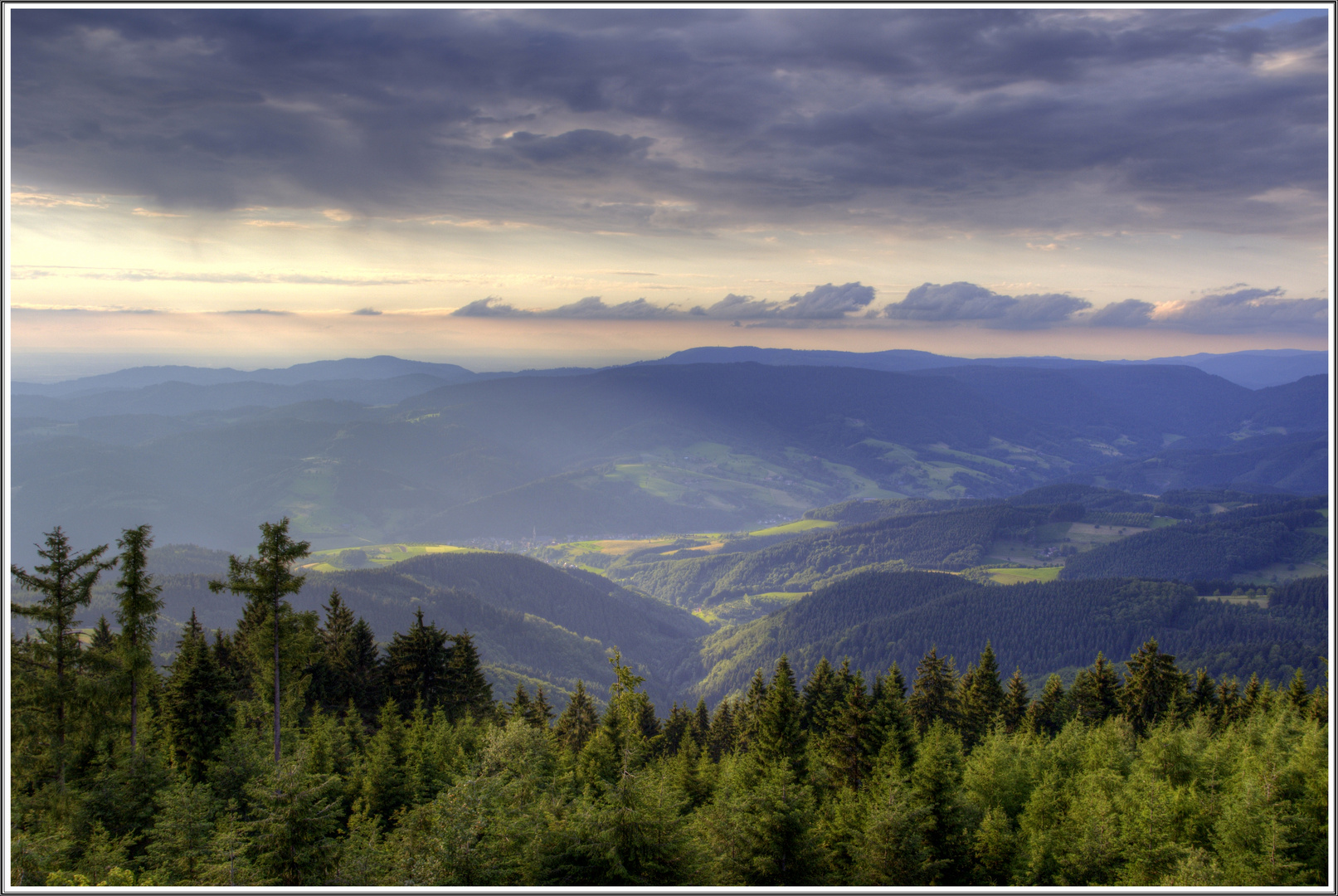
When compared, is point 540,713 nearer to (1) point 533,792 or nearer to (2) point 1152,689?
(1) point 533,792

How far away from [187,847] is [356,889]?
10617 millimetres

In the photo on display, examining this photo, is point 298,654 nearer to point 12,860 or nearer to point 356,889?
point 12,860

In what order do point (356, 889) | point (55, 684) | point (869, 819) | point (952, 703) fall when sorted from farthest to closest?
1. point (952, 703)
2. point (55, 684)
3. point (869, 819)
4. point (356, 889)

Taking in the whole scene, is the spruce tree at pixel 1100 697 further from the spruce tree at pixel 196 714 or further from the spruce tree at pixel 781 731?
the spruce tree at pixel 196 714

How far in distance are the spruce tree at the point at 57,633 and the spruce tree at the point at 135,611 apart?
35.8 inches

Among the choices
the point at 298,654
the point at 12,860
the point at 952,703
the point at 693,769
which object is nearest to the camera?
the point at 12,860

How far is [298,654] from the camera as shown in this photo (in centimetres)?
2689

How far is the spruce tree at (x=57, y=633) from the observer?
2325 cm

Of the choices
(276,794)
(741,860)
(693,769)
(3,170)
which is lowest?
(693,769)

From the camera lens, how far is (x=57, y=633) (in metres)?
24.0

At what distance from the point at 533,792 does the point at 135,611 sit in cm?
1636

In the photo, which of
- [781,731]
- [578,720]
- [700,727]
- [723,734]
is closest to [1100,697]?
[781,731]

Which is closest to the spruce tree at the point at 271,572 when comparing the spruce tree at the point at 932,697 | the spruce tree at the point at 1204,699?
the spruce tree at the point at 932,697

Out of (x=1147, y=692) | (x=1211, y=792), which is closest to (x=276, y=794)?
(x=1211, y=792)
